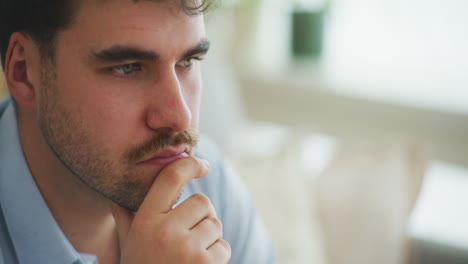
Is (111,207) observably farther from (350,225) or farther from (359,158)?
(359,158)

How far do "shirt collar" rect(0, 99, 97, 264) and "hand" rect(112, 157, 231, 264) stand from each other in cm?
12

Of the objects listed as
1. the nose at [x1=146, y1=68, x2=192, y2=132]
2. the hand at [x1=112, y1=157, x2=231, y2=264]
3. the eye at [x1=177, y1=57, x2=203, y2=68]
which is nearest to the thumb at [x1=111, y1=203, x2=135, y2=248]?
the hand at [x1=112, y1=157, x2=231, y2=264]

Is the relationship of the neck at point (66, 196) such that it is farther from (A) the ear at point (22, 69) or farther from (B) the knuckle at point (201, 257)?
(B) the knuckle at point (201, 257)

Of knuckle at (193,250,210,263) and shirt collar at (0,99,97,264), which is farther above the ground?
shirt collar at (0,99,97,264)

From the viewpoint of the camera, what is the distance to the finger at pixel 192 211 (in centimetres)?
104

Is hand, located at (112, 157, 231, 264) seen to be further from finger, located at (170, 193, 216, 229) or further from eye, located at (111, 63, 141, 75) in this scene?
eye, located at (111, 63, 141, 75)

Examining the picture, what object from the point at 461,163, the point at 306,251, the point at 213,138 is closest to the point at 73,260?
the point at 306,251

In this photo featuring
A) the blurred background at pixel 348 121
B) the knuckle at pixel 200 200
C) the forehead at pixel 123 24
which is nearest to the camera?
the forehead at pixel 123 24

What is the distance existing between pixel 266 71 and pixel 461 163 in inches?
43.8

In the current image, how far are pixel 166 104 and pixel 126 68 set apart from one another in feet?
0.34

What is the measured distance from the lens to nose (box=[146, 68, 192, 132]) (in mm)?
1011

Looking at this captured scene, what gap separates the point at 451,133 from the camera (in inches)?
103

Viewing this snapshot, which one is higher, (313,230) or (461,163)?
(313,230)

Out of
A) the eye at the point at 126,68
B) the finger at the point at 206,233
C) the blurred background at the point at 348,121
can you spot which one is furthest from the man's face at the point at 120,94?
the blurred background at the point at 348,121
